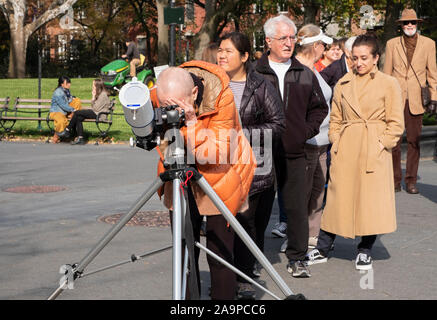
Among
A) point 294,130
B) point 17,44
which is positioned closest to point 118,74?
point 17,44

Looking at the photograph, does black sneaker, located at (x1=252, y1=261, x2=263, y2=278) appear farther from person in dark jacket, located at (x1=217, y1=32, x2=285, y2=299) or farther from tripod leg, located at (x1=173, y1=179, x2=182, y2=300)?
tripod leg, located at (x1=173, y1=179, x2=182, y2=300)

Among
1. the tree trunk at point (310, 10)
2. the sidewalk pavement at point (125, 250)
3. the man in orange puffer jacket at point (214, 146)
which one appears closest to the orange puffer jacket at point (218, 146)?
the man in orange puffer jacket at point (214, 146)

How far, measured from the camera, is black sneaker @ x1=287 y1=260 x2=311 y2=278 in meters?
6.15

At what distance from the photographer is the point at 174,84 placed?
3.87m

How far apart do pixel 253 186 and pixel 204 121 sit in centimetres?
134

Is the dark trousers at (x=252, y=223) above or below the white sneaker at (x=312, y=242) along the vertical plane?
above

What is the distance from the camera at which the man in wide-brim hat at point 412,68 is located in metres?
10.5

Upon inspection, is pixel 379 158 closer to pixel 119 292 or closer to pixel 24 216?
pixel 119 292

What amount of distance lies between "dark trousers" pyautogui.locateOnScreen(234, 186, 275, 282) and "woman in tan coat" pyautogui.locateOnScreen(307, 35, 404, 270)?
943 mm

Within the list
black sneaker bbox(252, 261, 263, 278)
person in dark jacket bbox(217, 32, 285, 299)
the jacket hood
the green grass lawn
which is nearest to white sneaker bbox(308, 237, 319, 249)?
black sneaker bbox(252, 261, 263, 278)

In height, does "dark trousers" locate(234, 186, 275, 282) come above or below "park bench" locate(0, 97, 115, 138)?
above

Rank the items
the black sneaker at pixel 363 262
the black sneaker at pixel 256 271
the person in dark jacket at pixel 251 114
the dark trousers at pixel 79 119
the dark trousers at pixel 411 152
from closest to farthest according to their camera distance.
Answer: the person in dark jacket at pixel 251 114 < the black sneaker at pixel 256 271 < the black sneaker at pixel 363 262 < the dark trousers at pixel 411 152 < the dark trousers at pixel 79 119

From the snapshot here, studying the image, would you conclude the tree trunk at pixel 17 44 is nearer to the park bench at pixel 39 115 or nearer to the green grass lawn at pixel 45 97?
the green grass lawn at pixel 45 97

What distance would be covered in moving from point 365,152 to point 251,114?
1.46 meters
